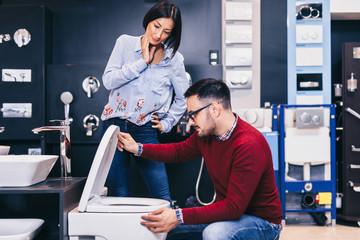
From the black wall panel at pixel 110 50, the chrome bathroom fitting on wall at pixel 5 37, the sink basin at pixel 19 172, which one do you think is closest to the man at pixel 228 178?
the sink basin at pixel 19 172

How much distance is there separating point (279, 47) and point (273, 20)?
28cm

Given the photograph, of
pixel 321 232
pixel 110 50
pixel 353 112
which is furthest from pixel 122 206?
pixel 353 112

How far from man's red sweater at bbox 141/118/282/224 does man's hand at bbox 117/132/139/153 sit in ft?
0.18

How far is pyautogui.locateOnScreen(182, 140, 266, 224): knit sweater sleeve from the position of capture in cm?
143

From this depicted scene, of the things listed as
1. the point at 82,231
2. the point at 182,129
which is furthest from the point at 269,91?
the point at 82,231

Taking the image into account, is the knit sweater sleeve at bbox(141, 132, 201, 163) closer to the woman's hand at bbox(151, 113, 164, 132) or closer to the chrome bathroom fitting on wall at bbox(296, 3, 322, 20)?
the woman's hand at bbox(151, 113, 164, 132)

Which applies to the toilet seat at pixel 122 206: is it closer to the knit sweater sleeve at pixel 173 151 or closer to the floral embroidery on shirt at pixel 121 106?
the knit sweater sleeve at pixel 173 151

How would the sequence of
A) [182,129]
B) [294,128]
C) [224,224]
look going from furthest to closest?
[294,128] < [182,129] < [224,224]

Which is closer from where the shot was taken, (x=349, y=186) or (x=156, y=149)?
(x=156, y=149)

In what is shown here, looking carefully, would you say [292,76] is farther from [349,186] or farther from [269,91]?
[349,186]

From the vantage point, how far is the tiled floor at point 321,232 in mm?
2764

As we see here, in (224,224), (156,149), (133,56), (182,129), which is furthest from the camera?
(182,129)

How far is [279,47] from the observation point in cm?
339

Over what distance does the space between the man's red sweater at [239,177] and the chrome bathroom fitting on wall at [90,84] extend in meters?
1.15
